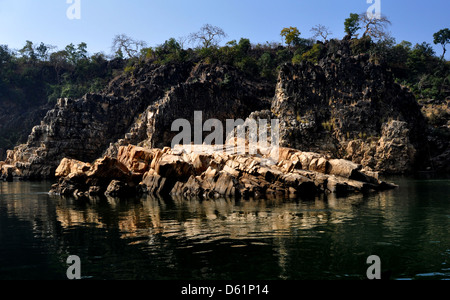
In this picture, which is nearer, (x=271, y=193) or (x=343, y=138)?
(x=271, y=193)

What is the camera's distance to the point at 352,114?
68.2 meters

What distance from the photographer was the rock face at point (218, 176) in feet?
123

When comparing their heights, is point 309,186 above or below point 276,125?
below

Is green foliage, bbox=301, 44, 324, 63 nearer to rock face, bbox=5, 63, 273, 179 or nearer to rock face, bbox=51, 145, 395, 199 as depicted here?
rock face, bbox=5, 63, 273, 179

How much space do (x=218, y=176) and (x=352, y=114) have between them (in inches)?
1508

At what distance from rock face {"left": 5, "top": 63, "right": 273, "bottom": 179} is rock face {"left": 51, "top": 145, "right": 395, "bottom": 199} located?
3043 cm

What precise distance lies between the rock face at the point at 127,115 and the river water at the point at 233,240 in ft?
151

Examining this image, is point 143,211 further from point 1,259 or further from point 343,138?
point 343,138

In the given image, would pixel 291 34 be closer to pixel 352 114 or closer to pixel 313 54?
pixel 313 54

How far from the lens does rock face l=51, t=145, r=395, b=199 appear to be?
37.6 m

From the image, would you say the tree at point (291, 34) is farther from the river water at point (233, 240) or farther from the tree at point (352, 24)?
the river water at point (233, 240)

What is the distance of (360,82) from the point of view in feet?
232

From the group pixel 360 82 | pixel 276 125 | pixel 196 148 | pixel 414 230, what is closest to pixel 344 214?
pixel 414 230
